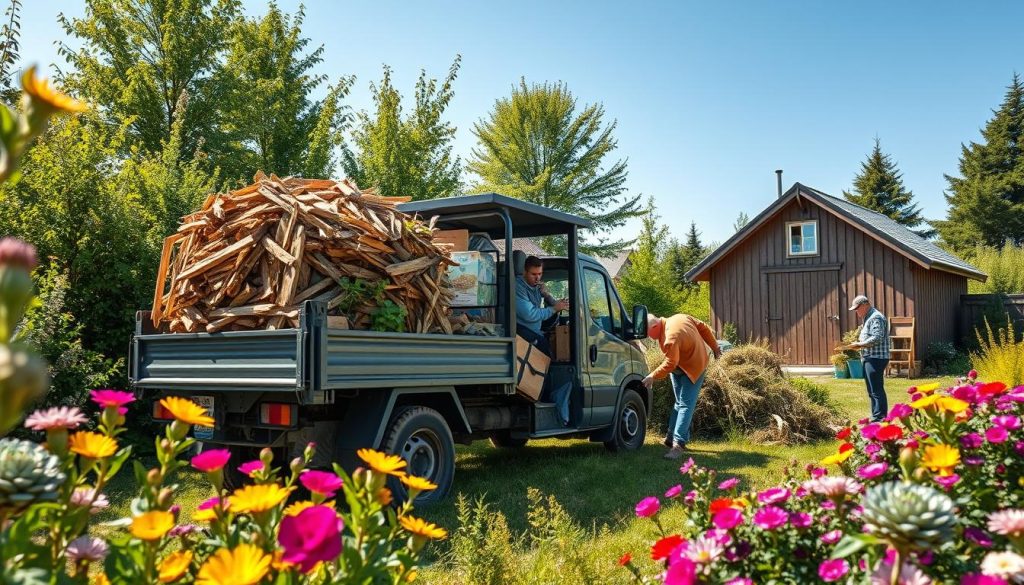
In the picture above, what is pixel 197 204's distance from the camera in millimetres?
9727

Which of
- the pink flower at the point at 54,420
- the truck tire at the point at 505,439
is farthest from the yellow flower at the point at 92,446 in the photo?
the truck tire at the point at 505,439

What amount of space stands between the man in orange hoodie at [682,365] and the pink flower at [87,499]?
688 centimetres

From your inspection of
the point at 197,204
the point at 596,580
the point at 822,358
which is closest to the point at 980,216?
the point at 822,358

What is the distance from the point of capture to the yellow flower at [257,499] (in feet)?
4.36

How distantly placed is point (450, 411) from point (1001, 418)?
4446 millimetres

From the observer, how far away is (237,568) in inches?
44.9

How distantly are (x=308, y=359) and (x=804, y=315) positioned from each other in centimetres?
1888

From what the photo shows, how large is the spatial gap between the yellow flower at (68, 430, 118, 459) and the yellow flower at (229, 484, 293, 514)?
31 centimetres

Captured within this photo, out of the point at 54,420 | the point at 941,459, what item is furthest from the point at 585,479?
the point at 54,420

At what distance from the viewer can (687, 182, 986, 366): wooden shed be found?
19.9 meters

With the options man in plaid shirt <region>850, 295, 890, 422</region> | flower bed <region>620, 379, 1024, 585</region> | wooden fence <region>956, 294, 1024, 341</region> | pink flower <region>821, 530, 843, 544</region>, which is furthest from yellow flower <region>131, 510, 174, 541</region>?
wooden fence <region>956, 294, 1024, 341</region>

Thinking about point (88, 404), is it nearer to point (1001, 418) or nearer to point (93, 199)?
point (93, 199)

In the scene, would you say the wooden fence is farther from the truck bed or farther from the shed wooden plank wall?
the truck bed

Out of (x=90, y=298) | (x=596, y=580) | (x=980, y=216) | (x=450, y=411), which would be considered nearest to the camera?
(x=596, y=580)
